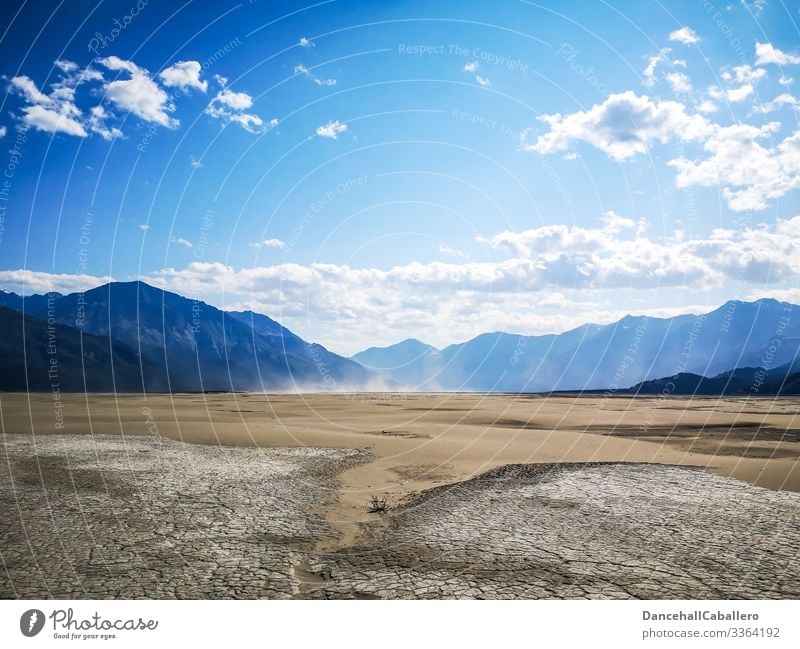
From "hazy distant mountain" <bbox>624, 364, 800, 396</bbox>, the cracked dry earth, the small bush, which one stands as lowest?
"hazy distant mountain" <bbox>624, 364, 800, 396</bbox>

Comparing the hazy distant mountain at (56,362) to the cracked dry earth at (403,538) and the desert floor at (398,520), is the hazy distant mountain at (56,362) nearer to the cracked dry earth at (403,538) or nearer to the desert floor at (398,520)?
the desert floor at (398,520)

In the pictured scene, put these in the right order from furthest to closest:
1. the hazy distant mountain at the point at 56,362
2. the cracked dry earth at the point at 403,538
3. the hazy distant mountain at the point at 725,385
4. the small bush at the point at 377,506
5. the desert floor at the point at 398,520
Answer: the hazy distant mountain at the point at 56,362, the hazy distant mountain at the point at 725,385, the small bush at the point at 377,506, the desert floor at the point at 398,520, the cracked dry earth at the point at 403,538

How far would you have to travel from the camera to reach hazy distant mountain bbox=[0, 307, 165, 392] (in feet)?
396

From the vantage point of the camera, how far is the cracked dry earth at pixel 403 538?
25.9 feet

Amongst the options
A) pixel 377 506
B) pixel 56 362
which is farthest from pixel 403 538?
pixel 56 362

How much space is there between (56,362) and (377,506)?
152117 mm

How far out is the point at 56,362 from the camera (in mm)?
130500

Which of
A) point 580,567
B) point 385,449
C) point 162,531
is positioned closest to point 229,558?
point 162,531

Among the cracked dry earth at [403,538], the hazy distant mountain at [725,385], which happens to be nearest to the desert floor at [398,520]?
the cracked dry earth at [403,538]

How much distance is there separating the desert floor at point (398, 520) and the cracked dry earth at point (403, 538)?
0.05 meters

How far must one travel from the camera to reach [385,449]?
79.2ft

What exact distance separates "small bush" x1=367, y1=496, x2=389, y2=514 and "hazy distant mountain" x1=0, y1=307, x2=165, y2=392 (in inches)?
4872

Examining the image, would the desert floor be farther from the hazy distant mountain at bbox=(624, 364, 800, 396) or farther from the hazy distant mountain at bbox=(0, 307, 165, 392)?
the hazy distant mountain at bbox=(624, 364, 800, 396)

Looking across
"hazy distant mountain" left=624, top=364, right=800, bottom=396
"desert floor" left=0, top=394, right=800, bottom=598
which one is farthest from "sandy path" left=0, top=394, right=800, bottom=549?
"hazy distant mountain" left=624, top=364, right=800, bottom=396
